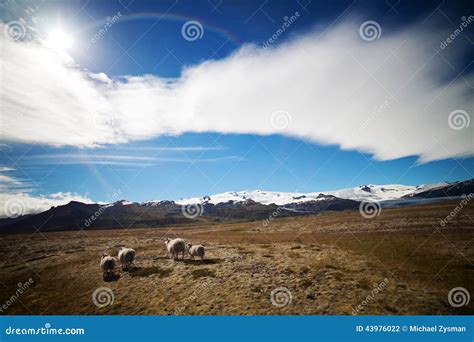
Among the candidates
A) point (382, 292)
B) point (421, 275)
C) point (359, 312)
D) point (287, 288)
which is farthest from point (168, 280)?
point (421, 275)

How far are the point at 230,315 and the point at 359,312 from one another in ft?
23.2

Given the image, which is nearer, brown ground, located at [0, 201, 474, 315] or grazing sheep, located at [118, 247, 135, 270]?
brown ground, located at [0, 201, 474, 315]

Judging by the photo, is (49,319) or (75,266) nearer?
(49,319)

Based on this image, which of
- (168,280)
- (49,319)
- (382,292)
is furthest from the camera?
(168,280)

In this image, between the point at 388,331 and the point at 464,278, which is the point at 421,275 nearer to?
the point at 464,278

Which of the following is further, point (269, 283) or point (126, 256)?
point (126, 256)

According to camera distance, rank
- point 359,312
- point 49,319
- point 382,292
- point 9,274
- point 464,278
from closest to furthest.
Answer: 1. point 359,312
2. point 382,292
3. point 49,319
4. point 464,278
5. point 9,274

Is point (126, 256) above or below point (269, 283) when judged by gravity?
above

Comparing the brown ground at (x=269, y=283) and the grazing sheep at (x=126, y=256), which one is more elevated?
the grazing sheep at (x=126, y=256)

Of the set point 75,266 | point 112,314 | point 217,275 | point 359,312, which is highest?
point 75,266

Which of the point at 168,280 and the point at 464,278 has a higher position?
the point at 168,280

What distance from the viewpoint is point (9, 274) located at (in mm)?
24922

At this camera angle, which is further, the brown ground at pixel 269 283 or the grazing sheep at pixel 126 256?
the grazing sheep at pixel 126 256

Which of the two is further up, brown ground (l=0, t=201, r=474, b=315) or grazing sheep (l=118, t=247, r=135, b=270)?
grazing sheep (l=118, t=247, r=135, b=270)
